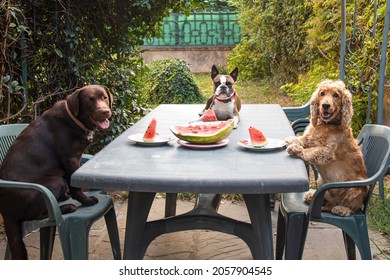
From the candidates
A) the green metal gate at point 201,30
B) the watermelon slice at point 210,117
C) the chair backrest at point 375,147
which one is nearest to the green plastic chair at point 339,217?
the chair backrest at point 375,147

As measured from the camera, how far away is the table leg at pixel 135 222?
3131 millimetres

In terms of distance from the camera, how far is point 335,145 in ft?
10.2

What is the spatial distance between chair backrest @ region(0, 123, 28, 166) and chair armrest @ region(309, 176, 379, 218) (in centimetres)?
224

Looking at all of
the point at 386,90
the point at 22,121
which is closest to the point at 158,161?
the point at 22,121

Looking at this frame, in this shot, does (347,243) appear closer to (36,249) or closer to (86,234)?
(86,234)

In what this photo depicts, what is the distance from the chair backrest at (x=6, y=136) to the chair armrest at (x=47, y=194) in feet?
2.33

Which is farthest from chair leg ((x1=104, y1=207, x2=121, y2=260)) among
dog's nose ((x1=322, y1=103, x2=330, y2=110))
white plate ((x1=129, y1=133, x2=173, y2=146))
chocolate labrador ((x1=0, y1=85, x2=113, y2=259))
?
dog's nose ((x1=322, y1=103, x2=330, y2=110))

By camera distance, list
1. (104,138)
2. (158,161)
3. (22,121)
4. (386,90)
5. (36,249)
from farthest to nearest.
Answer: (386,90) → (104,138) → (22,121) → (36,249) → (158,161)

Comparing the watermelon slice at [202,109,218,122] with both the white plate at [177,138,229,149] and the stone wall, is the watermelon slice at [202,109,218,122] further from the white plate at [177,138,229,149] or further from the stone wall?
the stone wall

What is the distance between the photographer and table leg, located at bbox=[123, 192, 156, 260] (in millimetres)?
3131

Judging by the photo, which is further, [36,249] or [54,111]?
[36,249]

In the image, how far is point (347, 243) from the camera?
344 centimetres

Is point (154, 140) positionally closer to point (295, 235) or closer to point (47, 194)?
point (47, 194)

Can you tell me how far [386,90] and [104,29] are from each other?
3.79m
